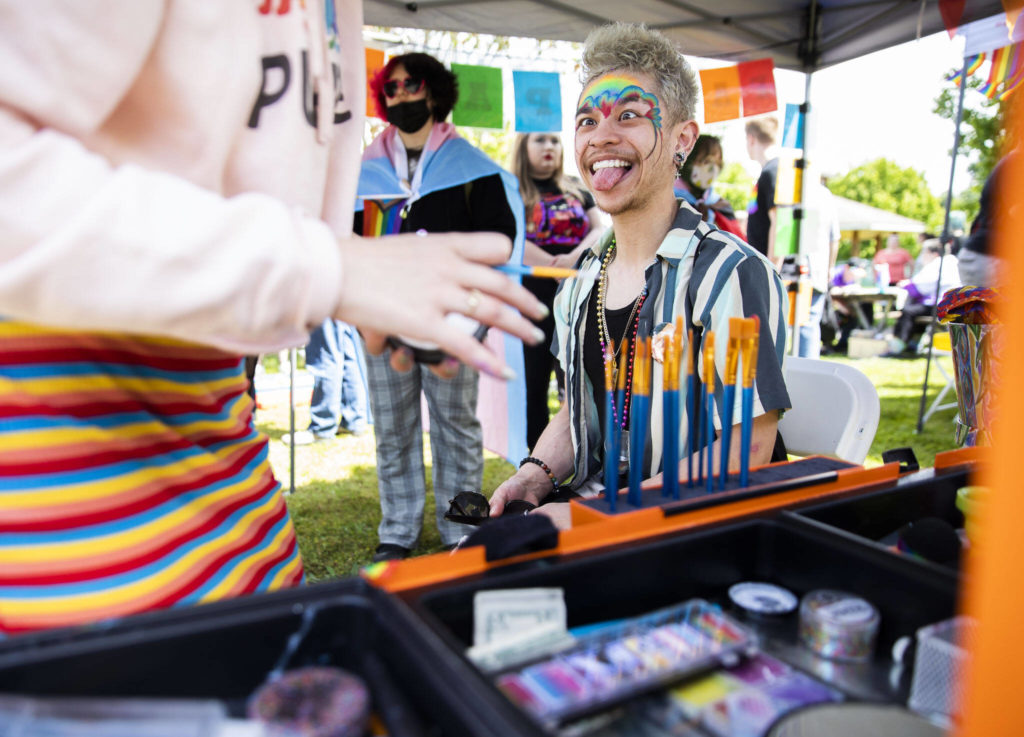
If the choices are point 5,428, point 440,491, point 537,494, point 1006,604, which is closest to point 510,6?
point 440,491

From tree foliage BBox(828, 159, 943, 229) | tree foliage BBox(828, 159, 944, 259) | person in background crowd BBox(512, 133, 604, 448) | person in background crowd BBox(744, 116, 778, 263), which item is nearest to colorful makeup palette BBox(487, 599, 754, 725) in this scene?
person in background crowd BBox(512, 133, 604, 448)

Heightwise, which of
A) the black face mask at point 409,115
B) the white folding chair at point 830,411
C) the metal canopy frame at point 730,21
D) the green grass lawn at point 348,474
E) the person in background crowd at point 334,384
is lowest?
the green grass lawn at point 348,474

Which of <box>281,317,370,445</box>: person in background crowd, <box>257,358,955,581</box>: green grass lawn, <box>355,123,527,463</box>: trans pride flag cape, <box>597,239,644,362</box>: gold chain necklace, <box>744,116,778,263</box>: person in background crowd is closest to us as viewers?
<box>597,239,644,362</box>: gold chain necklace

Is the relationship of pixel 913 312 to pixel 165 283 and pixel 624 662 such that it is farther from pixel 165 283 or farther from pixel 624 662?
pixel 165 283

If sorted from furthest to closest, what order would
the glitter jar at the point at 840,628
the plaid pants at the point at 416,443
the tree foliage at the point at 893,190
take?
the tree foliage at the point at 893,190 → the plaid pants at the point at 416,443 → the glitter jar at the point at 840,628

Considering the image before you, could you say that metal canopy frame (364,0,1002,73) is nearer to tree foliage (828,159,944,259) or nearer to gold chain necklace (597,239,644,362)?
gold chain necklace (597,239,644,362)

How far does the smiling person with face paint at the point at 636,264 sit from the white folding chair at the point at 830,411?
12.9 inches

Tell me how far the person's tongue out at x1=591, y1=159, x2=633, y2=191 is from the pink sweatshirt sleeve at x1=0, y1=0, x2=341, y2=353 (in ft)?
3.57

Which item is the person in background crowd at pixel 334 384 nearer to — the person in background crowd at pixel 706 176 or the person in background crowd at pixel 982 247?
the person in background crowd at pixel 706 176

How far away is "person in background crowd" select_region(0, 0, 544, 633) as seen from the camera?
0.43 meters

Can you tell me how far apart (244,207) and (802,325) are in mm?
4450

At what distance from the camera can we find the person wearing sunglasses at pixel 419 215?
262cm

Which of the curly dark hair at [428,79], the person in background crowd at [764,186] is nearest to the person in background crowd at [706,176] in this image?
the person in background crowd at [764,186]

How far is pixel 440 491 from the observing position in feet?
9.45
